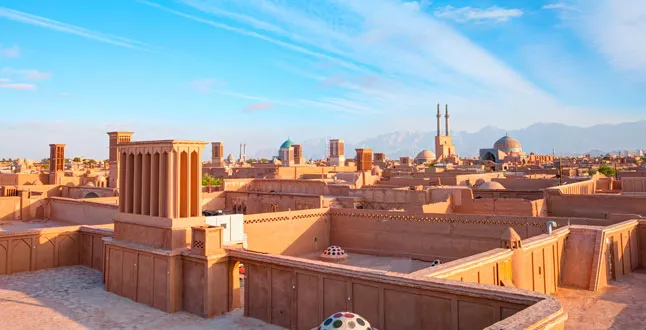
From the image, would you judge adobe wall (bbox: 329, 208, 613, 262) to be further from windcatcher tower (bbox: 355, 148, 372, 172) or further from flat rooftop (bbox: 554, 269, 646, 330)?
windcatcher tower (bbox: 355, 148, 372, 172)

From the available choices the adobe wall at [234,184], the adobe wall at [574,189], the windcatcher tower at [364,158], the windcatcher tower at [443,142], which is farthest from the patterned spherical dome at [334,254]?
the windcatcher tower at [443,142]

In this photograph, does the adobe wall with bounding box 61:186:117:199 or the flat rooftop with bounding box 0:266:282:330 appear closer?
the flat rooftop with bounding box 0:266:282:330

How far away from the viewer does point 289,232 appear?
23000 mm

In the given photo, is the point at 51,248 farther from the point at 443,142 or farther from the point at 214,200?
the point at 443,142

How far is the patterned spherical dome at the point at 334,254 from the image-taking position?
22.2m

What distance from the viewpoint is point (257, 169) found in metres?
57.0

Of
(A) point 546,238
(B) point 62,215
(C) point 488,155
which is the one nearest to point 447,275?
(A) point 546,238

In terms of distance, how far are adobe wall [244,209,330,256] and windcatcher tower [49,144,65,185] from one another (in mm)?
27668

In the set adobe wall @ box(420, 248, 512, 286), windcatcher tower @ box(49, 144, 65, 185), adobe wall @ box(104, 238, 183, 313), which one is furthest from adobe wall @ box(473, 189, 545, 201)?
windcatcher tower @ box(49, 144, 65, 185)

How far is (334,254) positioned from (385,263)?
2481 millimetres

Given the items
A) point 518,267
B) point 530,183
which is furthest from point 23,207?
point 530,183

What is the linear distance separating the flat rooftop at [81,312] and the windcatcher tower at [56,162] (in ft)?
90.5

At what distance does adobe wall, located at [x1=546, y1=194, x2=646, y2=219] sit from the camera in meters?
20.9

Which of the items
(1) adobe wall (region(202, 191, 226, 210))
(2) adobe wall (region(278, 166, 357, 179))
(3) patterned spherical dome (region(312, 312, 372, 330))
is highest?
(2) adobe wall (region(278, 166, 357, 179))
